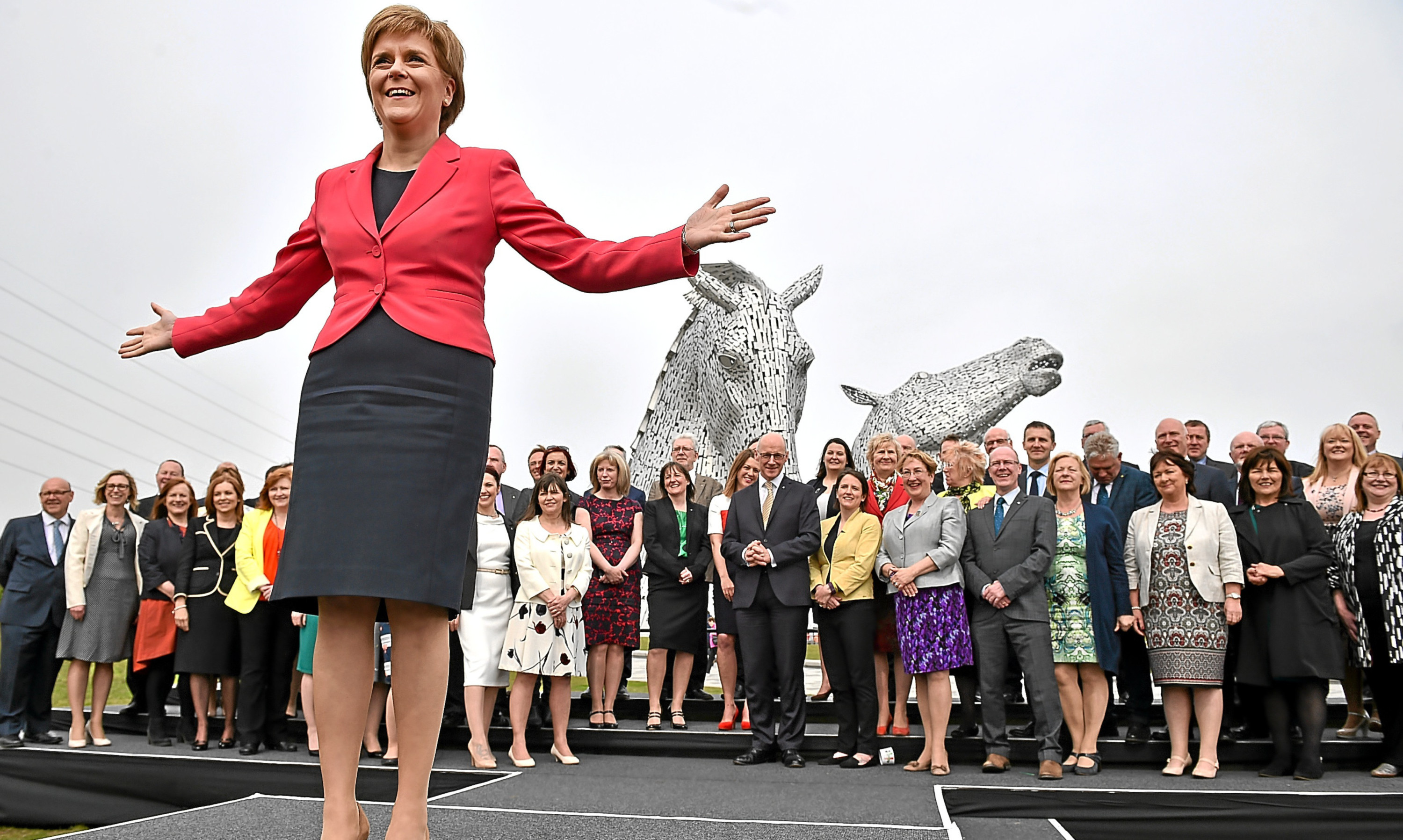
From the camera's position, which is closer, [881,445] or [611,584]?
[611,584]

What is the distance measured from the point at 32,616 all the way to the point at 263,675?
67.8 inches

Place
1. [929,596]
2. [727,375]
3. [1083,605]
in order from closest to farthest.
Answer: [1083,605] → [929,596] → [727,375]

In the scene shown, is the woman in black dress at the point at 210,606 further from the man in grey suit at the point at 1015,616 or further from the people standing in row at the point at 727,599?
the man in grey suit at the point at 1015,616

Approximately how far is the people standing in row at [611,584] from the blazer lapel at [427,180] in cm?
448

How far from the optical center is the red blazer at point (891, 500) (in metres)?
6.33

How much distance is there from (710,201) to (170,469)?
21.7 ft

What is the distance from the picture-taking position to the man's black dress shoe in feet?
18.7

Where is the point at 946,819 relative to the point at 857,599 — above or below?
below

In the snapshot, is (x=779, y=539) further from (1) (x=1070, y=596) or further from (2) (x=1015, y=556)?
(1) (x=1070, y=596)

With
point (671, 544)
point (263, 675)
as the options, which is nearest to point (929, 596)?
point (671, 544)

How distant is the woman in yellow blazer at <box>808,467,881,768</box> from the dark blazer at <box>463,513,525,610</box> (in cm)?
176

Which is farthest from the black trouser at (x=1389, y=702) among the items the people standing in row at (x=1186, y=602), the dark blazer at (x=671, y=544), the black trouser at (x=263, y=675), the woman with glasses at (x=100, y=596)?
the woman with glasses at (x=100, y=596)

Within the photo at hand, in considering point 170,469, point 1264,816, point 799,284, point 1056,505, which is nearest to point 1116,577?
point 1056,505

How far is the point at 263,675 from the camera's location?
6457mm
